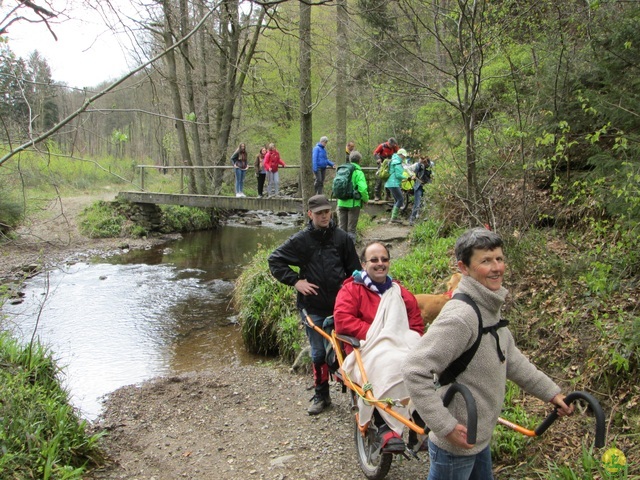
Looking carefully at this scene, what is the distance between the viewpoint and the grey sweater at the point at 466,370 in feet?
6.94

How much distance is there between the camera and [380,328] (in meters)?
3.63

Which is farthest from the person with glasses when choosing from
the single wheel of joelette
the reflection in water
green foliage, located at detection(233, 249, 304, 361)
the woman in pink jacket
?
the woman in pink jacket

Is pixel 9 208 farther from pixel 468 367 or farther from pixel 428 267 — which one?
pixel 468 367

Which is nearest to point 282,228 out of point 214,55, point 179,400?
point 214,55

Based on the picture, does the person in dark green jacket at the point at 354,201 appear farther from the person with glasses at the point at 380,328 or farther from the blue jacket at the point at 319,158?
the person with glasses at the point at 380,328

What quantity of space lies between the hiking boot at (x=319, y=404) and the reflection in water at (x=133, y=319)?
2752 millimetres

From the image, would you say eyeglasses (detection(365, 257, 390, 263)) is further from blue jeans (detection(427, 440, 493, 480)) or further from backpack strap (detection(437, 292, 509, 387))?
blue jeans (detection(427, 440, 493, 480))

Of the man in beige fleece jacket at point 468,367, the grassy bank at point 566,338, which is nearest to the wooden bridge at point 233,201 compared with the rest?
the grassy bank at point 566,338

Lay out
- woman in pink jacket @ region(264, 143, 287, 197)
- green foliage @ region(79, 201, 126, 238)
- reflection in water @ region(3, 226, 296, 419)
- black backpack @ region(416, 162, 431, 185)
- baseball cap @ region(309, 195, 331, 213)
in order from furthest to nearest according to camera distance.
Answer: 1. green foliage @ region(79, 201, 126, 238)
2. woman in pink jacket @ region(264, 143, 287, 197)
3. black backpack @ region(416, 162, 431, 185)
4. reflection in water @ region(3, 226, 296, 419)
5. baseball cap @ region(309, 195, 331, 213)

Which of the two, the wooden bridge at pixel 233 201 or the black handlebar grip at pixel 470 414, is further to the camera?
the wooden bridge at pixel 233 201

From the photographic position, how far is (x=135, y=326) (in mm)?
9719

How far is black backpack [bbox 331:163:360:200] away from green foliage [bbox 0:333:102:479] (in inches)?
232

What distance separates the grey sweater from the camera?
2115mm

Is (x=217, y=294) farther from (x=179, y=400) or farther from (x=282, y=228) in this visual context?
(x=282, y=228)
